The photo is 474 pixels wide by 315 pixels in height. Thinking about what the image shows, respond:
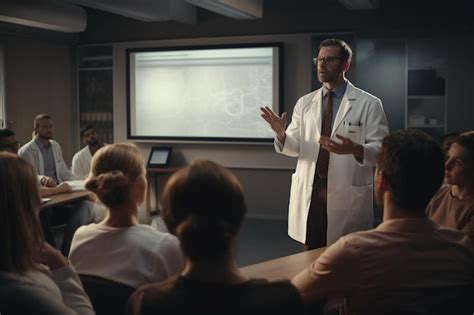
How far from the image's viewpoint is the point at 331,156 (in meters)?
3.03

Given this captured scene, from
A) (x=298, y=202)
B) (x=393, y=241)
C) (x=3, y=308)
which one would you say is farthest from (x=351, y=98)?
(x=3, y=308)

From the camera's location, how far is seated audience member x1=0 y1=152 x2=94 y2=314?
1228 millimetres

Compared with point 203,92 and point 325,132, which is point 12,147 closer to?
point 325,132

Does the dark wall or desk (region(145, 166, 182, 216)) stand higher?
the dark wall

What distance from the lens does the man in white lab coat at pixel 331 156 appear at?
9.79 feet

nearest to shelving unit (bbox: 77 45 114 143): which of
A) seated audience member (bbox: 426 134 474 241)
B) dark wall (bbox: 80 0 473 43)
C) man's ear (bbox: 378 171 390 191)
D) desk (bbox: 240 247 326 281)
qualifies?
dark wall (bbox: 80 0 473 43)

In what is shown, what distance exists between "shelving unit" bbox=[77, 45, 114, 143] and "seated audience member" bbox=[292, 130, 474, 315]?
6351 millimetres

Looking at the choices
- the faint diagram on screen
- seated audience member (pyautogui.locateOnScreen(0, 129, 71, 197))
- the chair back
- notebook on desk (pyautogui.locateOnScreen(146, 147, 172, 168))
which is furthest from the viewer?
notebook on desk (pyautogui.locateOnScreen(146, 147, 172, 168))

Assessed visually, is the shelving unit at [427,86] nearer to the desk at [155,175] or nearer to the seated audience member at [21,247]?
the desk at [155,175]

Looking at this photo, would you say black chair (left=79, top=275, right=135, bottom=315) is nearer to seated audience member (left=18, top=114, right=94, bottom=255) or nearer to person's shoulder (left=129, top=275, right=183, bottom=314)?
person's shoulder (left=129, top=275, right=183, bottom=314)

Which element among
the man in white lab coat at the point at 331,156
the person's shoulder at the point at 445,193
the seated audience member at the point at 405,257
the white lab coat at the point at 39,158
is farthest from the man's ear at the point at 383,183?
the white lab coat at the point at 39,158

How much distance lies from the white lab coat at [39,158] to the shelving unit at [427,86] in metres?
3.73

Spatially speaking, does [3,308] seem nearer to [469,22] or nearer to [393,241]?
[393,241]

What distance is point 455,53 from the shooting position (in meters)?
6.03
